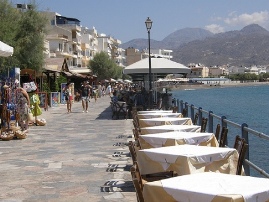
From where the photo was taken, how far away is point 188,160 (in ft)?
19.6

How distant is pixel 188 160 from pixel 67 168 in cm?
423

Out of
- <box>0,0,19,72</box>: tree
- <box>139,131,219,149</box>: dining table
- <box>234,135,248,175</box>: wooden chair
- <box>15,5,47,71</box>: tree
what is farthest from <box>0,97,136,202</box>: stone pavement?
<box>15,5,47,71</box>: tree

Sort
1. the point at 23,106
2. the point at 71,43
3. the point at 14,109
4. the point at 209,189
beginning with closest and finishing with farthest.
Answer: the point at 209,189 < the point at 23,106 < the point at 14,109 < the point at 71,43

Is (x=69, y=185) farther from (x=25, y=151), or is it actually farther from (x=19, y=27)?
(x=19, y=27)

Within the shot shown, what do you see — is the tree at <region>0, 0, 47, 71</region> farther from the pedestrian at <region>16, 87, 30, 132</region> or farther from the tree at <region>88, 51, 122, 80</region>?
the tree at <region>88, 51, 122, 80</region>

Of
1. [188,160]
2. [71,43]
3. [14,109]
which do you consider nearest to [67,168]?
[188,160]

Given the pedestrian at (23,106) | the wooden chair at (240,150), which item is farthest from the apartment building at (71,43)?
the wooden chair at (240,150)

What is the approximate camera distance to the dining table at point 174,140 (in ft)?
25.1

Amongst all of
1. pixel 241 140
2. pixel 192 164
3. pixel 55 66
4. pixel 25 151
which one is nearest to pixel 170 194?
pixel 192 164

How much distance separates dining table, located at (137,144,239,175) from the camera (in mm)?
6012

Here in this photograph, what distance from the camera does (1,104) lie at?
50.6 ft

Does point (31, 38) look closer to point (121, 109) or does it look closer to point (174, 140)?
point (121, 109)

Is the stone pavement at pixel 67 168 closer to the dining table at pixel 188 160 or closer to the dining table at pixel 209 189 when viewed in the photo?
the dining table at pixel 188 160

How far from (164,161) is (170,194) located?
1.93 metres
